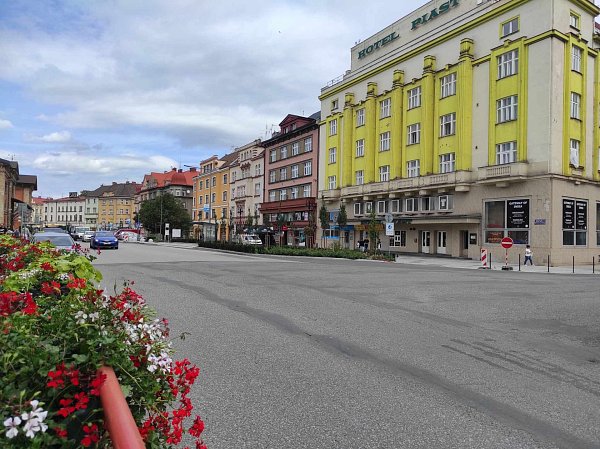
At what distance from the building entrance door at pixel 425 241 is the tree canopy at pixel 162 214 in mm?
52998

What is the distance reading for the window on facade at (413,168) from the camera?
142 ft

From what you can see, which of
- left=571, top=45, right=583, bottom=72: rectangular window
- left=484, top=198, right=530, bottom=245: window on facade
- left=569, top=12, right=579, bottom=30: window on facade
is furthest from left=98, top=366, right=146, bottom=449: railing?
left=569, top=12, right=579, bottom=30: window on facade

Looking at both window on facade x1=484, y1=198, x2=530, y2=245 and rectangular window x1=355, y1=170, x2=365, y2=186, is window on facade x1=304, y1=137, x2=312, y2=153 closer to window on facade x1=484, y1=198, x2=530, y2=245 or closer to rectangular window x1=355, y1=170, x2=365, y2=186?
rectangular window x1=355, y1=170, x2=365, y2=186

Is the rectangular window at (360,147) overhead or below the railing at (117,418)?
overhead

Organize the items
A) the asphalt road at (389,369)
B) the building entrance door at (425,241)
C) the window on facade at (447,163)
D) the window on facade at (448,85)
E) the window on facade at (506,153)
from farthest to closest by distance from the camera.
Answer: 1. the building entrance door at (425,241)
2. the window on facade at (448,85)
3. the window on facade at (447,163)
4. the window on facade at (506,153)
5. the asphalt road at (389,369)

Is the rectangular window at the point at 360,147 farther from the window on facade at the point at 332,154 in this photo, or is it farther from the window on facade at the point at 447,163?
the window on facade at the point at 447,163

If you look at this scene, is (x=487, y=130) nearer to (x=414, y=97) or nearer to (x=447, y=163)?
(x=447, y=163)

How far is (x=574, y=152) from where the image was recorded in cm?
3406

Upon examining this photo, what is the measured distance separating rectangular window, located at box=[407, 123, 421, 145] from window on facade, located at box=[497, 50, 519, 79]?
9038 millimetres

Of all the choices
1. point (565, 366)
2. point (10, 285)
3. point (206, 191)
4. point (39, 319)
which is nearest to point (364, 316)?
point (565, 366)

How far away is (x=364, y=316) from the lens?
9.77m

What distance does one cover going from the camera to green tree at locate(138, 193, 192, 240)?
3324 inches

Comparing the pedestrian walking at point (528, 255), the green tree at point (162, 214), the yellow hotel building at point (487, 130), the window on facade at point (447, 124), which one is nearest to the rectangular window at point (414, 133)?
the yellow hotel building at point (487, 130)

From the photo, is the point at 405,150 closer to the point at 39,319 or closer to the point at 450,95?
the point at 450,95
